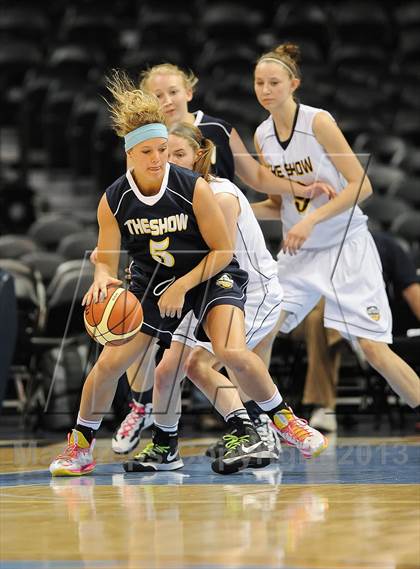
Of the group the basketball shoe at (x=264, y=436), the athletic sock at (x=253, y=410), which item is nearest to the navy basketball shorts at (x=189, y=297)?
the basketball shoe at (x=264, y=436)

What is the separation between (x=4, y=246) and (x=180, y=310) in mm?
4526

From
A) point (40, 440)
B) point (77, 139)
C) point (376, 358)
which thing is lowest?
point (40, 440)

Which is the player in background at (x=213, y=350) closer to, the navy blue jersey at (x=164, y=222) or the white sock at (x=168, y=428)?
the white sock at (x=168, y=428)

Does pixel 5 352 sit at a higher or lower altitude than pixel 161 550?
higher

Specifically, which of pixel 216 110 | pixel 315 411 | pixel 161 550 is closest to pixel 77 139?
pixel 216 110

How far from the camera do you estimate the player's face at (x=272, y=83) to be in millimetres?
5742

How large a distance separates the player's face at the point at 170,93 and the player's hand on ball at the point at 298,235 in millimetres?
830

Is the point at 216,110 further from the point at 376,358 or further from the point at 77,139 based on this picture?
the point at 376,358

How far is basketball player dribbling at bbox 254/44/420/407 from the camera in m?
5.71

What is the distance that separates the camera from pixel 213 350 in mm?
4848

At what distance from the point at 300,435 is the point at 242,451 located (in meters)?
0.26

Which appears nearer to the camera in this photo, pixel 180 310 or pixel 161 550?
pixel 161 550

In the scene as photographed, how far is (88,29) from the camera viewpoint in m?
13.3

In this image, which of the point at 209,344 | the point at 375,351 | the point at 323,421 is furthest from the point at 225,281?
the point at 323,421
